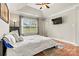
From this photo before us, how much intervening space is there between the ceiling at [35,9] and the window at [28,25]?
0.11 m

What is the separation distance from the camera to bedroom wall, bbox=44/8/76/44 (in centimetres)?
169

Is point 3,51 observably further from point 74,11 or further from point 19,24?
point 74,11

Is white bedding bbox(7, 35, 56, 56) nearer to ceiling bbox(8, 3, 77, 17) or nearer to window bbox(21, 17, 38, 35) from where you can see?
window bbox(21, 17, 38, 35)

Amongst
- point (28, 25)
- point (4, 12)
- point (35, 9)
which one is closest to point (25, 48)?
point (28, 25)

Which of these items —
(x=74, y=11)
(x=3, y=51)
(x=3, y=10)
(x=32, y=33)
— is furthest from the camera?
(x=3, y=10)

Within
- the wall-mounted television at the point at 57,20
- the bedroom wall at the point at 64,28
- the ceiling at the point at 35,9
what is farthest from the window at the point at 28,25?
the wall-mounted television at the point at 57,20

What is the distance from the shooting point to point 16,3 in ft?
5.31

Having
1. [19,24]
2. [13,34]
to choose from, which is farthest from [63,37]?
[13,34]

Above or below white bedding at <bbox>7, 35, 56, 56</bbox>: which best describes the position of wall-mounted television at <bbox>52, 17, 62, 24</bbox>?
above

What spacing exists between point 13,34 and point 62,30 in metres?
0.97

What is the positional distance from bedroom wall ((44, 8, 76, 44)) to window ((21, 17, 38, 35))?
211 millimetres

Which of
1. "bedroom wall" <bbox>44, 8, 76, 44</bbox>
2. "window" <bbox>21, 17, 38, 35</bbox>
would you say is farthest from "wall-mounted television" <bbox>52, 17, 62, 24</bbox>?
"window" <bbox>21, 17, 38, 35</bbox>

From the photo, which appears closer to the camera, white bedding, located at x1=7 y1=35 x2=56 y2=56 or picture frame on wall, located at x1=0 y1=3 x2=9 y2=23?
white bedding, located at x1=7 y1=35 x2=56 y2=56

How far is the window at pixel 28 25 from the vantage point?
5.47 feet
